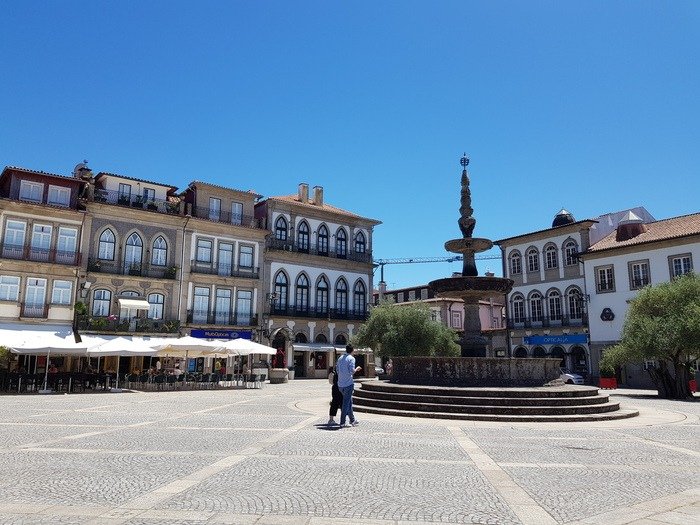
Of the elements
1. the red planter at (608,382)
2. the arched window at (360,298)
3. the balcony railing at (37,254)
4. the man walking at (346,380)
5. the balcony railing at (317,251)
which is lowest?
the red planter at (608,382)

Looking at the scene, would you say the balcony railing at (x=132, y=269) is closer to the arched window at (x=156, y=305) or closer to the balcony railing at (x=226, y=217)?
the arched window at (x=156, y=305)

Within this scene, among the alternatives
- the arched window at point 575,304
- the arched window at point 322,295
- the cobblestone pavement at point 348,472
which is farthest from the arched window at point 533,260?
the cobblestone pavement at point 348,472

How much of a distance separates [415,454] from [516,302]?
1404 inches

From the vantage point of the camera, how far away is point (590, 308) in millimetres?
36750

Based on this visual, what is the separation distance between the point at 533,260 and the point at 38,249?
107 ft

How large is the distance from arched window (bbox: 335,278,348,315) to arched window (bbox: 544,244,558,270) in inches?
601

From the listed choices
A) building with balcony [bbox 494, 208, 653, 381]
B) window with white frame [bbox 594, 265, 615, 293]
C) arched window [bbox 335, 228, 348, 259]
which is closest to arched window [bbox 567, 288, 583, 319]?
building with balcony [bbox 494, 208, 653, 381]

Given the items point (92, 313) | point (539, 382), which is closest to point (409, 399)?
point (539, 382)

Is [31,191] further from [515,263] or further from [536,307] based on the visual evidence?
[536,307]

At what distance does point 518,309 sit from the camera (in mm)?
41750

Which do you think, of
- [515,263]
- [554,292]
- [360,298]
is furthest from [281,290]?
[554,292]

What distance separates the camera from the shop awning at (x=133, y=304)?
3350 cm

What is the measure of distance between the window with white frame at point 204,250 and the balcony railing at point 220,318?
3539 millimetres

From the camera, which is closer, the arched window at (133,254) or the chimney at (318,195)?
the arched window at (133,254)
